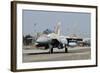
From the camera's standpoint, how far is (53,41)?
6.84 ft

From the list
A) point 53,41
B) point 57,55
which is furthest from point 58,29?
point 57,55

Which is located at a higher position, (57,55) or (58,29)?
(58,29)

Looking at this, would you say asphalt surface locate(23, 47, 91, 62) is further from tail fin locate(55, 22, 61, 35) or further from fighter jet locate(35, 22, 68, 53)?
tail fin locate(55, 22, 61, 35)

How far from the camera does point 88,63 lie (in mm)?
2246

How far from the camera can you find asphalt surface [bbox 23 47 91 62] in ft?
6.54

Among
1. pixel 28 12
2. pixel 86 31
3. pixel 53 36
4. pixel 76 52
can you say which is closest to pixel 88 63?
pixel 76 52

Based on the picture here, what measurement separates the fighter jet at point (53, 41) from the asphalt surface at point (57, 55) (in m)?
0.04

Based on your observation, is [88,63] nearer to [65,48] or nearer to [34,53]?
[65,48]

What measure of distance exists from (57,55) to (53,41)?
0.14 meters

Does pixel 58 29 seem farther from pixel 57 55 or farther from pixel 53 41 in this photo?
pixel 57 55

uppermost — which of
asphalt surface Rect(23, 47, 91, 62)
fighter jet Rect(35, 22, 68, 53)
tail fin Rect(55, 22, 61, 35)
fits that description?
tail fin Rect(55, 22, 61, 35)

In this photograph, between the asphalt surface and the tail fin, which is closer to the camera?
the asphalt surface

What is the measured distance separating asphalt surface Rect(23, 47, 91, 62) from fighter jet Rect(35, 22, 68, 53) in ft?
0.14

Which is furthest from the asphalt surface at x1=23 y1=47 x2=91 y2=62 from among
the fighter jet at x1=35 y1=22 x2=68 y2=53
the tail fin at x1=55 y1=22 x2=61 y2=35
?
the tail fin at x1=55 y1=22 x2=61 y2=35
